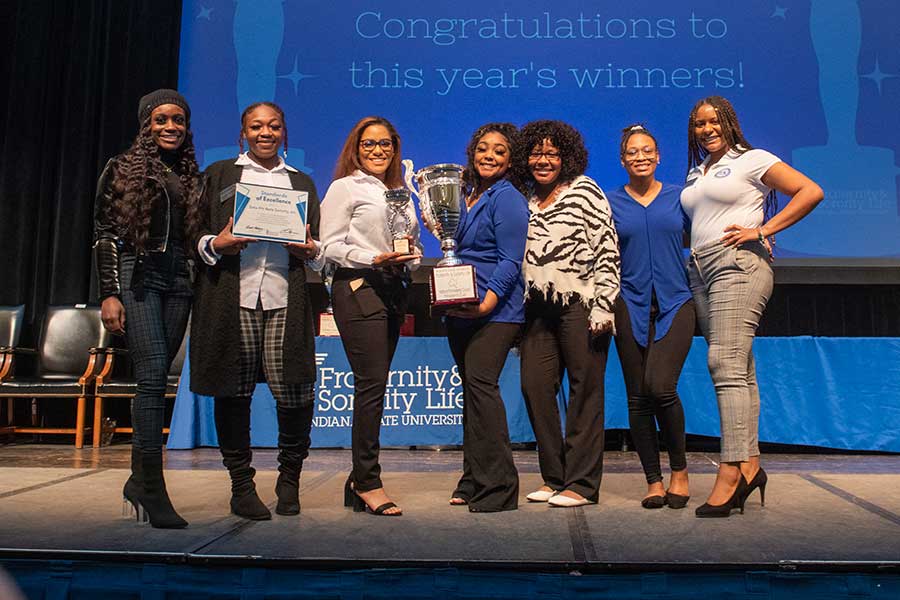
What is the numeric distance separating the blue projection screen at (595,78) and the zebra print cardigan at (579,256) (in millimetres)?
2581

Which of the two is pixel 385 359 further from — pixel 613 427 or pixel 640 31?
pixel 640 31

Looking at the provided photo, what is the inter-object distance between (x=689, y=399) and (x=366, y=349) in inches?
104

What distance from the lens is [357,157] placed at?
103 inches

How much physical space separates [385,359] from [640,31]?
143 inches

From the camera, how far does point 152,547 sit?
75.7 inches

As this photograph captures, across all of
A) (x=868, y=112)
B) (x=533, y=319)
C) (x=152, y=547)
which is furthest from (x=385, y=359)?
(x=868, y=112)

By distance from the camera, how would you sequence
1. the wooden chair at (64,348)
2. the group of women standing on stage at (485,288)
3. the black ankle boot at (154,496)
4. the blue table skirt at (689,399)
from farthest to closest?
1. the wooden chair at (64,348)
2. the blue table skirt at (689,399)
3. the group of women standing on stage at (485,288)
4. the black ankle boot at (154,496)

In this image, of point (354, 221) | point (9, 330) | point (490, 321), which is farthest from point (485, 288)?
point (9, 330)

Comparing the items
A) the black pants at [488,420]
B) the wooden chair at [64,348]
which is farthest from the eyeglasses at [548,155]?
the wooden chair at [64,348]

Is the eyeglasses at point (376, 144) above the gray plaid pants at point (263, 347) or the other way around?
above

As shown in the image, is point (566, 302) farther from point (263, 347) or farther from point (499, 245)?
point (263, 347)

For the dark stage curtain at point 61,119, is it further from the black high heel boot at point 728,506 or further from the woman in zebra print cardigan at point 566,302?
the black high heel boot at point 728,506

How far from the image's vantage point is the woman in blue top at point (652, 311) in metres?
2.60

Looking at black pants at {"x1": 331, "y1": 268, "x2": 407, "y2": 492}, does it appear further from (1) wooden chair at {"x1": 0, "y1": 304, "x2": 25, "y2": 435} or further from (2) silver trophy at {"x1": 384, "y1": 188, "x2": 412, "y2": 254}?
(1) wooden chair at {"x1": 0, "y1": 304, "x2": 25, "y2": 435}
